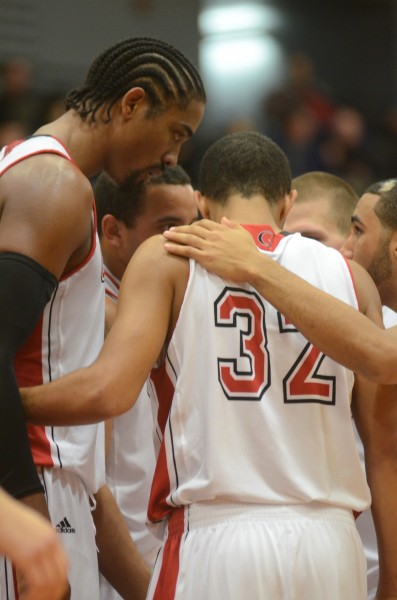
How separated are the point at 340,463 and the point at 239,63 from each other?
11.3m

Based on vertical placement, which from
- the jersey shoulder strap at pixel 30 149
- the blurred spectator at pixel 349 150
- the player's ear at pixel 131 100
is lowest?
the blurred spectator at pixel 349 150

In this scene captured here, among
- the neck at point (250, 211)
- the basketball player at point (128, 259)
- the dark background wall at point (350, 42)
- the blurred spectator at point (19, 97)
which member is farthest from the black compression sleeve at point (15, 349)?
the dark background wall at point (350, 42)

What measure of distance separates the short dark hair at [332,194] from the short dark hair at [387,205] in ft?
3.28

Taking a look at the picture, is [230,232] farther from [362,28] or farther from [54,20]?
[362,28]

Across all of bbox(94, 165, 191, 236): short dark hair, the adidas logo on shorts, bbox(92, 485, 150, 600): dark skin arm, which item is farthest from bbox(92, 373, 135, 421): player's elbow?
bbox(94, 165, 191, 236): short dark hair

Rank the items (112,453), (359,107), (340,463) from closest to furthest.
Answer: (340,463) < (112,453) < (359,107)

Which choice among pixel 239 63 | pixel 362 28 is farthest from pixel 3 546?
pixel 362 28

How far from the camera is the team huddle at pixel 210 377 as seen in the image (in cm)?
338

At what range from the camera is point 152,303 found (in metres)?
3.46

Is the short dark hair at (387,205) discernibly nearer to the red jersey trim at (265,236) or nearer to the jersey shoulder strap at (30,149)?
the red jersey trim at (265,236)

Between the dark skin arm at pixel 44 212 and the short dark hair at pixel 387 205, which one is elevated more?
the dark skin arm at pixel 44 212

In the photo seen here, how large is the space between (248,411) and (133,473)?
1727mm

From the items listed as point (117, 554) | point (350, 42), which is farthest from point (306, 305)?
point (350, 42)

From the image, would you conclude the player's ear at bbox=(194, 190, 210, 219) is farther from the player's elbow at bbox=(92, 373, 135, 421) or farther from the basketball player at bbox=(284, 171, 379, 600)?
the basketball player at bbox=(284, 171, 379, 600)
